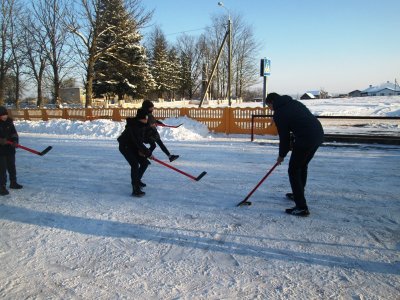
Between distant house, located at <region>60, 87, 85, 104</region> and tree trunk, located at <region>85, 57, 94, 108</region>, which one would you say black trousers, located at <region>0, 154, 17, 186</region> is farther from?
distant house, located at <region>60, 87, 85, 104</region>

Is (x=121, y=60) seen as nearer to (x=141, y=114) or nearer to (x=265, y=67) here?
(x=265, y=67)

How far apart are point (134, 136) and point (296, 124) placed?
2524 mm

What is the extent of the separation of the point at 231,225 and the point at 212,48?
5614 centimetres

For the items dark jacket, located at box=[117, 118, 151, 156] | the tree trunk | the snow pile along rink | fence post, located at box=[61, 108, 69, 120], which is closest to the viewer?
dark jacket, located at box=[117, 118, 151, 156]

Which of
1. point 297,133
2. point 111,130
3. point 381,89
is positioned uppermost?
point 381,89

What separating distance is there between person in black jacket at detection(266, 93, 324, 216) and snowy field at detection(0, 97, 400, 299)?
17.6 inches

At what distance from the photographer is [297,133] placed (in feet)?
14.6

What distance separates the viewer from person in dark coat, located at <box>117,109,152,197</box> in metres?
5.50

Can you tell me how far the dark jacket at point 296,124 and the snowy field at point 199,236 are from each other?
3.40 feet

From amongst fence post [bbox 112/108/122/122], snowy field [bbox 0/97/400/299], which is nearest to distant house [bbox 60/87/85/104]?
fence post [bbox 112/108/122/122]

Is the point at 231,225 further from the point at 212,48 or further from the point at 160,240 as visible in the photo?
the point at 212,48

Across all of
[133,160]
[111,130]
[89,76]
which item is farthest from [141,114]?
[89,76]

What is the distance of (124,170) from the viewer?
25.1 ft

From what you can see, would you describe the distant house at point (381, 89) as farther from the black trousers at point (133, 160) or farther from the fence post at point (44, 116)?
the black trousers at point (133, 160)
